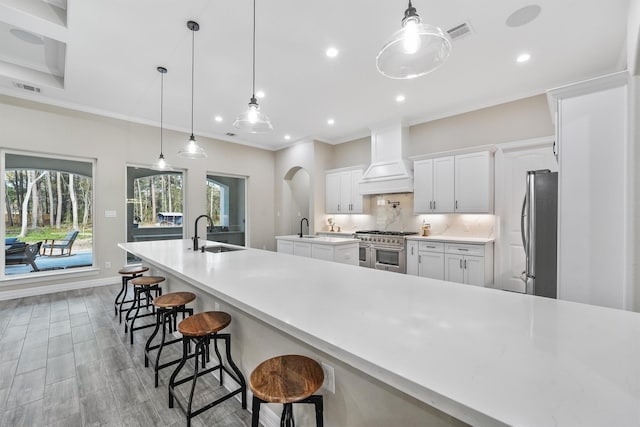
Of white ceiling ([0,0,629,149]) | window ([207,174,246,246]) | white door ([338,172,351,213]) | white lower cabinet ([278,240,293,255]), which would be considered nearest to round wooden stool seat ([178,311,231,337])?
white ceiling ([0,0,629,149])

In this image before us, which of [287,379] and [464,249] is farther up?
[464,249]

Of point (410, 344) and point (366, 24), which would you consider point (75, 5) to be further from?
point (410, 344)

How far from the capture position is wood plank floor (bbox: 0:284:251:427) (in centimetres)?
172

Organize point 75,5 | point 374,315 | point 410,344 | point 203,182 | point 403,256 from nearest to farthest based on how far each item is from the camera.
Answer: point 410,344, point 374,315, point 75,5, point 403,256, point 203,182

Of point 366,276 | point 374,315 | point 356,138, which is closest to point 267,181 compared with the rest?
point 356,138

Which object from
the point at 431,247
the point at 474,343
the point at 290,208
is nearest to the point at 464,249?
the point at 431,247

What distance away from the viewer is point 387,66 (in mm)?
1733

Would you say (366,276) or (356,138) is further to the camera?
(356,138)

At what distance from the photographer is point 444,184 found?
14.9 feet

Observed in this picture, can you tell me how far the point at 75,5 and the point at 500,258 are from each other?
Answer: 5.86m

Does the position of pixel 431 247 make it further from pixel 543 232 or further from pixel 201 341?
pixel 201 341

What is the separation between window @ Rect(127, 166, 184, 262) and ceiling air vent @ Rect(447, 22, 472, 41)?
5.33 metres

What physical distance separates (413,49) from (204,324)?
6.74ft

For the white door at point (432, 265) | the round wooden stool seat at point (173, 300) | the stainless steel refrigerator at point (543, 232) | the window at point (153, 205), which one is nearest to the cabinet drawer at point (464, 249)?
the white door at point (432, 265)
